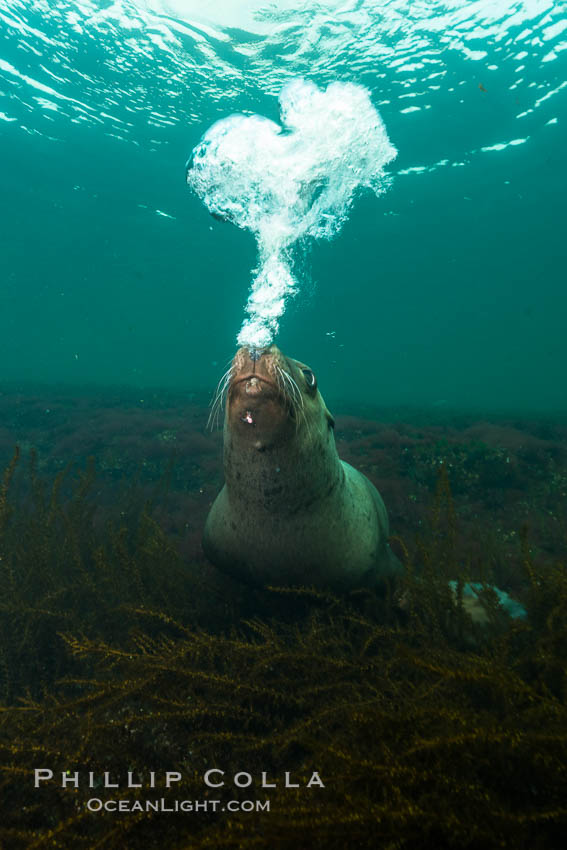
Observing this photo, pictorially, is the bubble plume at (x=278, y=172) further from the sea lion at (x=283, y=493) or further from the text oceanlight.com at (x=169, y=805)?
the text oceanlight.com at (x=169, y=805)

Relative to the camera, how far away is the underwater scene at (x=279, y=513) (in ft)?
4.42

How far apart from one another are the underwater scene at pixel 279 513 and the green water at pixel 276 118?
15 centimetres

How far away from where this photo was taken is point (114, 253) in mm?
42406

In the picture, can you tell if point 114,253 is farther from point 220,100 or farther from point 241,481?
point 241,481

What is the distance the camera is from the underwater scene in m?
1.35

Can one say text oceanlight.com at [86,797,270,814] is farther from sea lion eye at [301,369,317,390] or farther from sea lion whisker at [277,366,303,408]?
sea lion eye at [301,369,317,390]

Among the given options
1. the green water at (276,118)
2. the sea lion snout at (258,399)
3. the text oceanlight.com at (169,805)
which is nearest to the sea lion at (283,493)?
the sea lion snout at (258,399)

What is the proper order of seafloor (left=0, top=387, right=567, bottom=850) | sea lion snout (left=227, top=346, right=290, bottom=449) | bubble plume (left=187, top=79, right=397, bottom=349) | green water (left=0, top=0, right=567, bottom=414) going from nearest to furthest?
seafloor (left=0, top=387, right=567, bottom=850) → sea lion snout (left=227, top=346, right=290, bottom=449) → bubble plume (left=187, top=79, right=397, bottom=349) → green water (left=0, top=0, right=567, bottom=414)

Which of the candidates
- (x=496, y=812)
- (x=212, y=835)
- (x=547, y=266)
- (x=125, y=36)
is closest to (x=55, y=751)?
(x=212, y=835)

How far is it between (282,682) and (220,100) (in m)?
21.8

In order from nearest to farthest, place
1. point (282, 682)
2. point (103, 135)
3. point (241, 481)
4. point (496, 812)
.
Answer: point (496, 812), point (282, 682), point (241, 481), point (103, 135)

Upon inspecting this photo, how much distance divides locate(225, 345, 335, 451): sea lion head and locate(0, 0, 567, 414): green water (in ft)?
54.4

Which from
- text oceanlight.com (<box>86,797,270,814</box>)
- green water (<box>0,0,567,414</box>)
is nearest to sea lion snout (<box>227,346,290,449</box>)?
text oceanlight.com (<box>86,797,270,814</box>)

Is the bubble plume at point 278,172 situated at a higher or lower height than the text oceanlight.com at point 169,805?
higher
